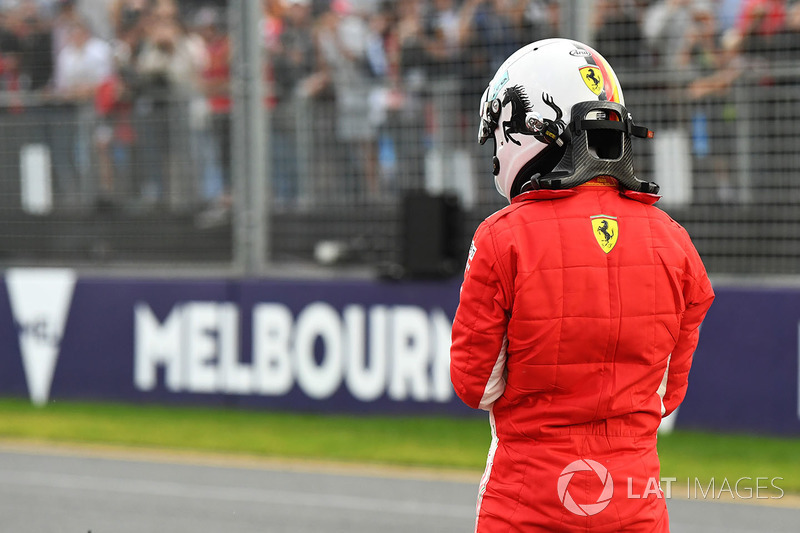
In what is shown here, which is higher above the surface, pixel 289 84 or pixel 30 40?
pixel 30 40

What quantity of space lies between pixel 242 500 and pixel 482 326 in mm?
4666

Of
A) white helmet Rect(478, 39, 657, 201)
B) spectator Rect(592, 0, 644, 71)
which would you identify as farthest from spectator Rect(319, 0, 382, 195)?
white helmet Rect(478, 39, 657, 201)

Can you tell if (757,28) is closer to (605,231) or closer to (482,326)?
(605,231)

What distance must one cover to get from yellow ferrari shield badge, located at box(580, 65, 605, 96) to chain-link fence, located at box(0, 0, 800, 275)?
19.8 feet

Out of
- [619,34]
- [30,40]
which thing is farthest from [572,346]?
[30,40]

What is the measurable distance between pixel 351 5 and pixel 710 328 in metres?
3.89

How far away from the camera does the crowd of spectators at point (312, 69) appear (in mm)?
8789

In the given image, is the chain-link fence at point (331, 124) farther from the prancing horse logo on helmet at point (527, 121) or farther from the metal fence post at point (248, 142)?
the prancing horse logo on helmet at point (527, 121)

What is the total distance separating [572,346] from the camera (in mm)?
2600

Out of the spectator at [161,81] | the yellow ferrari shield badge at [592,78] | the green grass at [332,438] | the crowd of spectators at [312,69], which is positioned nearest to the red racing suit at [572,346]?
the yellow ferrari shield badge at [592,78]

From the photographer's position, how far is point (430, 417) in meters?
9.16

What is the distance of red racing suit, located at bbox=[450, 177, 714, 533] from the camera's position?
2.59 meters

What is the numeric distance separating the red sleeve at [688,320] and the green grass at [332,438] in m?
4.59

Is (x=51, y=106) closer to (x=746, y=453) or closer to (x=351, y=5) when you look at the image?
(x=351, y=5)
